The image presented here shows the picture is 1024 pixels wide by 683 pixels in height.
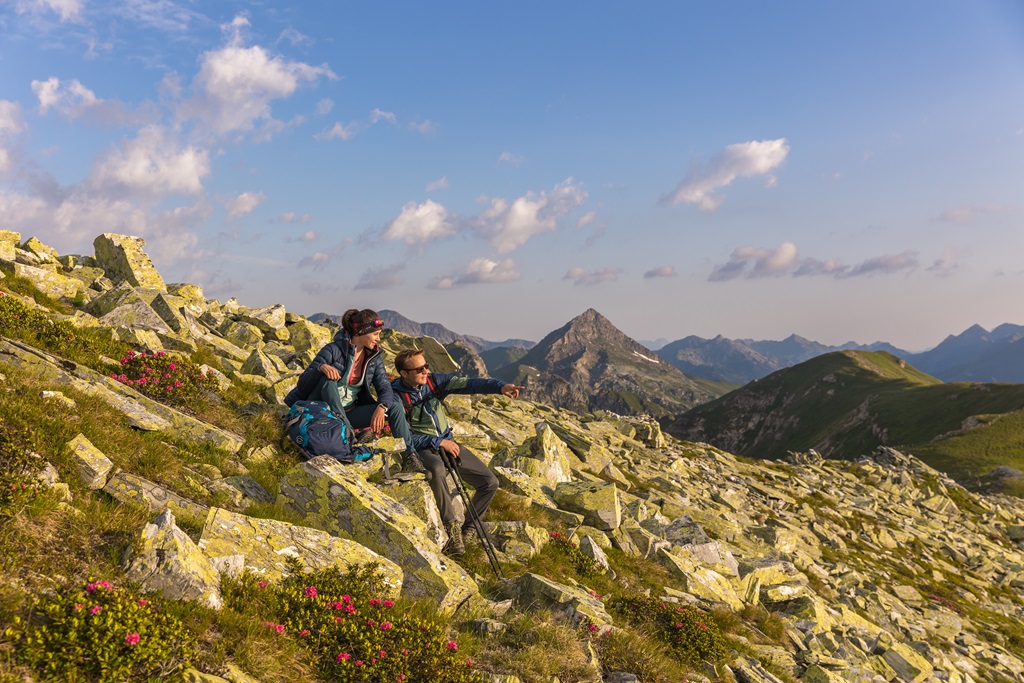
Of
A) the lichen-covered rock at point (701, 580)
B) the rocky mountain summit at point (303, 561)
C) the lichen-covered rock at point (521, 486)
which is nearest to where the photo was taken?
the rocky mountain summit at point (303, 561)

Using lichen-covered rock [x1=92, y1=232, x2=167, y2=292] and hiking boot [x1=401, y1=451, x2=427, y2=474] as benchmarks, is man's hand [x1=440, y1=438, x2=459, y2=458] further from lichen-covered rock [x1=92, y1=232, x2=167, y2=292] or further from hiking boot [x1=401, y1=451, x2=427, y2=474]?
lichen-covered rock [x1=92, y1=232, x2=167, y2=292]

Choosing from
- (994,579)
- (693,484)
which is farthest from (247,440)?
(994,579)

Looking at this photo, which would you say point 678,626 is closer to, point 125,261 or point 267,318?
point 267,318

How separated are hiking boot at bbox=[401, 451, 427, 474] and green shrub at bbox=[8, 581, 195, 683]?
663cm

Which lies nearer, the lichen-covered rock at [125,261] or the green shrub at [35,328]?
the green shrub at [35,328]

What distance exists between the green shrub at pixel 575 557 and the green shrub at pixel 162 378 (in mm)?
9668

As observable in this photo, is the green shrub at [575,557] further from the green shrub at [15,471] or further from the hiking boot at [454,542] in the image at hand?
the green shrub at [15,471]

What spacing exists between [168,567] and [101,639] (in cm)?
118

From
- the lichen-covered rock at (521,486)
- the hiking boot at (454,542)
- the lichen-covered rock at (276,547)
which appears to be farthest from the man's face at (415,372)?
the lichen-covered rock at (521,486)

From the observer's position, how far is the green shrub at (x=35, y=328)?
12.0 m

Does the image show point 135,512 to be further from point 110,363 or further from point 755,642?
point 755,642

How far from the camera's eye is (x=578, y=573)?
12.3m

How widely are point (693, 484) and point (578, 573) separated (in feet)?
89.1

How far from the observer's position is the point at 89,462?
755 cm
